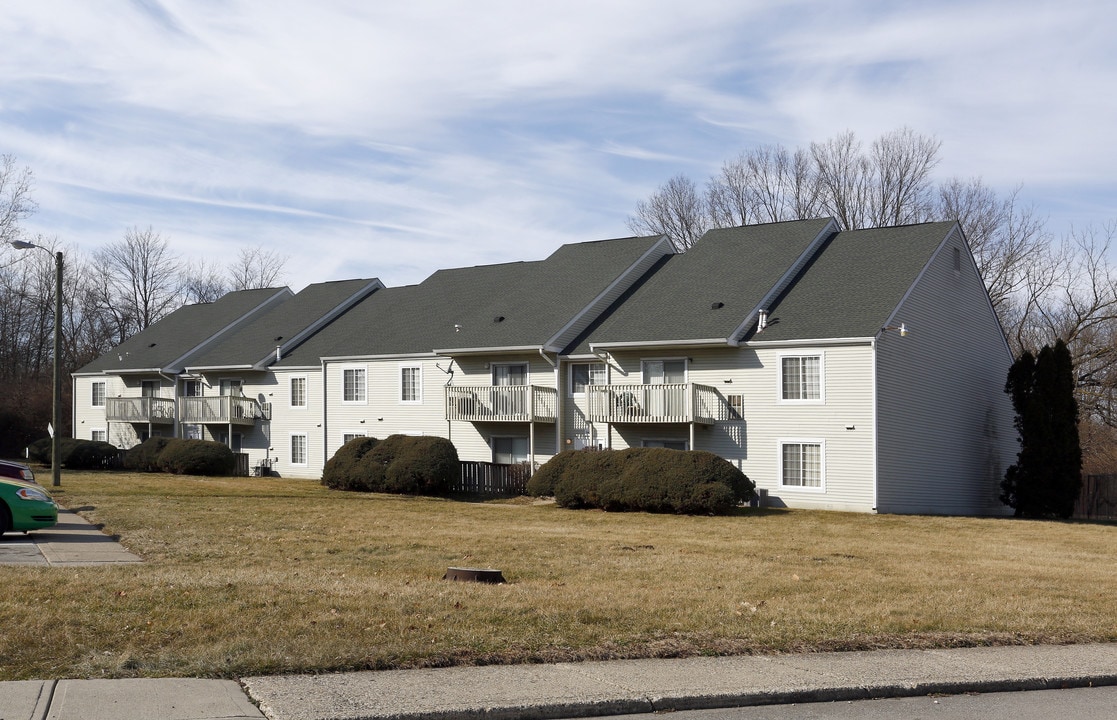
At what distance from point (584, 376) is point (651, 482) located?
822 centimetres

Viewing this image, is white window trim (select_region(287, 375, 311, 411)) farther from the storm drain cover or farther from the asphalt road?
the asphalt road

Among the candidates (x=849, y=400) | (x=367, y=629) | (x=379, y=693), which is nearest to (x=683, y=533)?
(x=849, y=400)

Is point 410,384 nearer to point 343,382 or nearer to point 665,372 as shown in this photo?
point 343,382

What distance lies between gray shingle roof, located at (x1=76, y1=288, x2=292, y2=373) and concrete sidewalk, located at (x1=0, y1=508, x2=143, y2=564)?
31105 millimetres

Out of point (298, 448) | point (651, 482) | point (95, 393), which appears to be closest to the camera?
point (651, 482)

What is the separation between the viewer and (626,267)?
3753cm

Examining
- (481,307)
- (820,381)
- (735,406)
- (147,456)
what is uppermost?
(481,307)

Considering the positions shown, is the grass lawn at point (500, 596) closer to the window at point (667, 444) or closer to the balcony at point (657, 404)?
the balcony at point (657, 404)

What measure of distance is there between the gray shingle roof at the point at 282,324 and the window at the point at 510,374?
12203mm

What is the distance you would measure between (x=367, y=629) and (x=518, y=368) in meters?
26.2

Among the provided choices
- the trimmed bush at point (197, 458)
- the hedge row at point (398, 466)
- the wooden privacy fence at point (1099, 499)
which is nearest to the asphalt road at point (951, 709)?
the hedge row at point (398, 466)

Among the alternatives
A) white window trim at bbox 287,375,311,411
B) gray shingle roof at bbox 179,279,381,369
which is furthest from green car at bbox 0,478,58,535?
gray shingle roof at bbox 179,279,381,369

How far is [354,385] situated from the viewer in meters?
40.0

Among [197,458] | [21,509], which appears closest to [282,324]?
[197,458]
